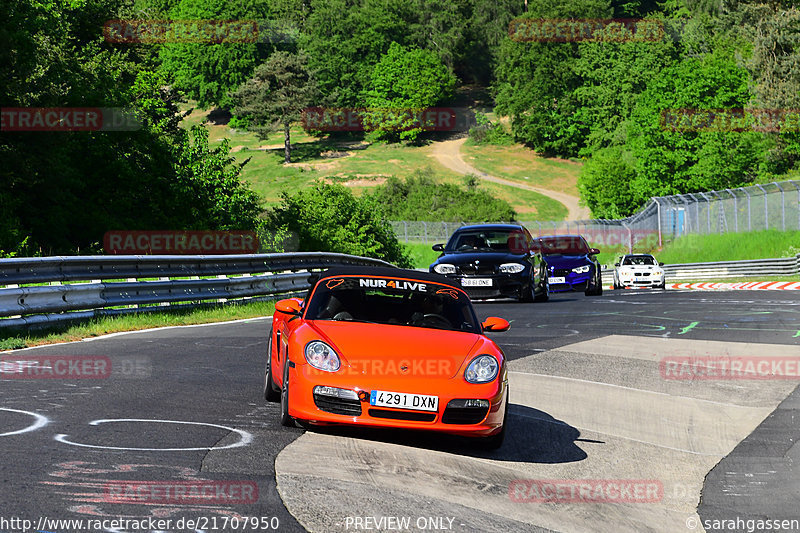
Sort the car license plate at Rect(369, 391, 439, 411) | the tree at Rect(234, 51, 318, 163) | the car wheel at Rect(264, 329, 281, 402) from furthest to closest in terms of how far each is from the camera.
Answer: the tree at Rect(234, 51, 318, 163) < the car wheel at Rect(264, 329, 281, 402) < the car license plate at Rect(369, 391, 439, 411)

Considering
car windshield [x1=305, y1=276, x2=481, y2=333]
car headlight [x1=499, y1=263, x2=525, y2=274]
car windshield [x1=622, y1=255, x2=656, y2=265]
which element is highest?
car windshield [x1=305, y1=276, x2=481, y2=333]

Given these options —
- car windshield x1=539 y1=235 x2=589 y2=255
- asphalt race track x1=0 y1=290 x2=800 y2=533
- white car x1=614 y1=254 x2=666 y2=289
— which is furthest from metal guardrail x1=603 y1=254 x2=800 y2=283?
asphalt race track x1=0 y1=290 x2=800 y2=533

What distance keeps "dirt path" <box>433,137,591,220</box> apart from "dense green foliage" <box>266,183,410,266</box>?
41903mm

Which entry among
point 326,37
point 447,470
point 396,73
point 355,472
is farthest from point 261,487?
point 326,37

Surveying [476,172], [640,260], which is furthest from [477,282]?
[476,172]

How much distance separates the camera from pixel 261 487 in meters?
5.76

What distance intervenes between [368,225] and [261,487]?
164ft

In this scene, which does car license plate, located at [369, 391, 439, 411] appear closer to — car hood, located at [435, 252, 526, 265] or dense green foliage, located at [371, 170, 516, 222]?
car hood, located at [435, 252, 526, 265]

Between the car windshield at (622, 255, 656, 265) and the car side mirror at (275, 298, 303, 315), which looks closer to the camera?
the car side mirror at (275, 298, 303, 315)

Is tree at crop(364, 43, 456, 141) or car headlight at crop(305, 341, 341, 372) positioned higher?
tree at crop(364, 43, 456, 141)

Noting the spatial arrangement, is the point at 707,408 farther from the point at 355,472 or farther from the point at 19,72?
the point at 19,72

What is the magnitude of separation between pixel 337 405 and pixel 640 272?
32202mm

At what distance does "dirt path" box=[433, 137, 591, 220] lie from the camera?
99.4 m

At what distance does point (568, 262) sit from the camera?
89.9ft
